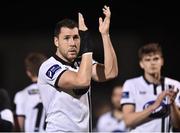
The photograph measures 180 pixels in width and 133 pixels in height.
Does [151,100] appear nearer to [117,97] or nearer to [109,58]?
[109,58]

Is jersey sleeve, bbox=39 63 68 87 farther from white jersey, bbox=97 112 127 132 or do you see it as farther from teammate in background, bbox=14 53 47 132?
white jersey, bbox=97 112 127 132

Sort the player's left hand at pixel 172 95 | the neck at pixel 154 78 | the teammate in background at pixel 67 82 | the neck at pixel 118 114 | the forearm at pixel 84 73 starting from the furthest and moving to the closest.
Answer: the neck at pixel 118 114, the neck at pixel 154 78, the player's left hand at pixel 172 95, the teammate in background at pixel 67 82, the forearm at pixel 84 73

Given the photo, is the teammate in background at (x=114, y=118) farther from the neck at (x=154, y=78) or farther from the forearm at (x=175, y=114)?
the forearm at (x=175, y=114)

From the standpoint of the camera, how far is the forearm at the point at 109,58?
20.5 feet

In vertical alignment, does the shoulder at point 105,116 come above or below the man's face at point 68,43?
below

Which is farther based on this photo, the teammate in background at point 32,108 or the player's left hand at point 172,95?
the teammate in background at point 32,108

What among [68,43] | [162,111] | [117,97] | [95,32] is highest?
[68,43]

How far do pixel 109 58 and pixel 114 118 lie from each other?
13.1 feet

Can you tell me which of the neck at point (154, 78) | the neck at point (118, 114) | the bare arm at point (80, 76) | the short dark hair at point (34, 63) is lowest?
the neck at point (118, 114)

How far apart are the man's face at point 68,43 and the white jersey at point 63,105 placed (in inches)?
3.8

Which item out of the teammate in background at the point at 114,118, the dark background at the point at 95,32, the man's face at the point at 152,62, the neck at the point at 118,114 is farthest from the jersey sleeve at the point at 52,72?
the dark background at the point at 95,32

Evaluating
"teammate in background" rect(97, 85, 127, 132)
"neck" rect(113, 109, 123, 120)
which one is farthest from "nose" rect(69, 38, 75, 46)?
"neck" rect(113, 109, 123, 120)

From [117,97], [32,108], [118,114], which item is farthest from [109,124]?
[32,108]

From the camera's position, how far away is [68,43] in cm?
612
